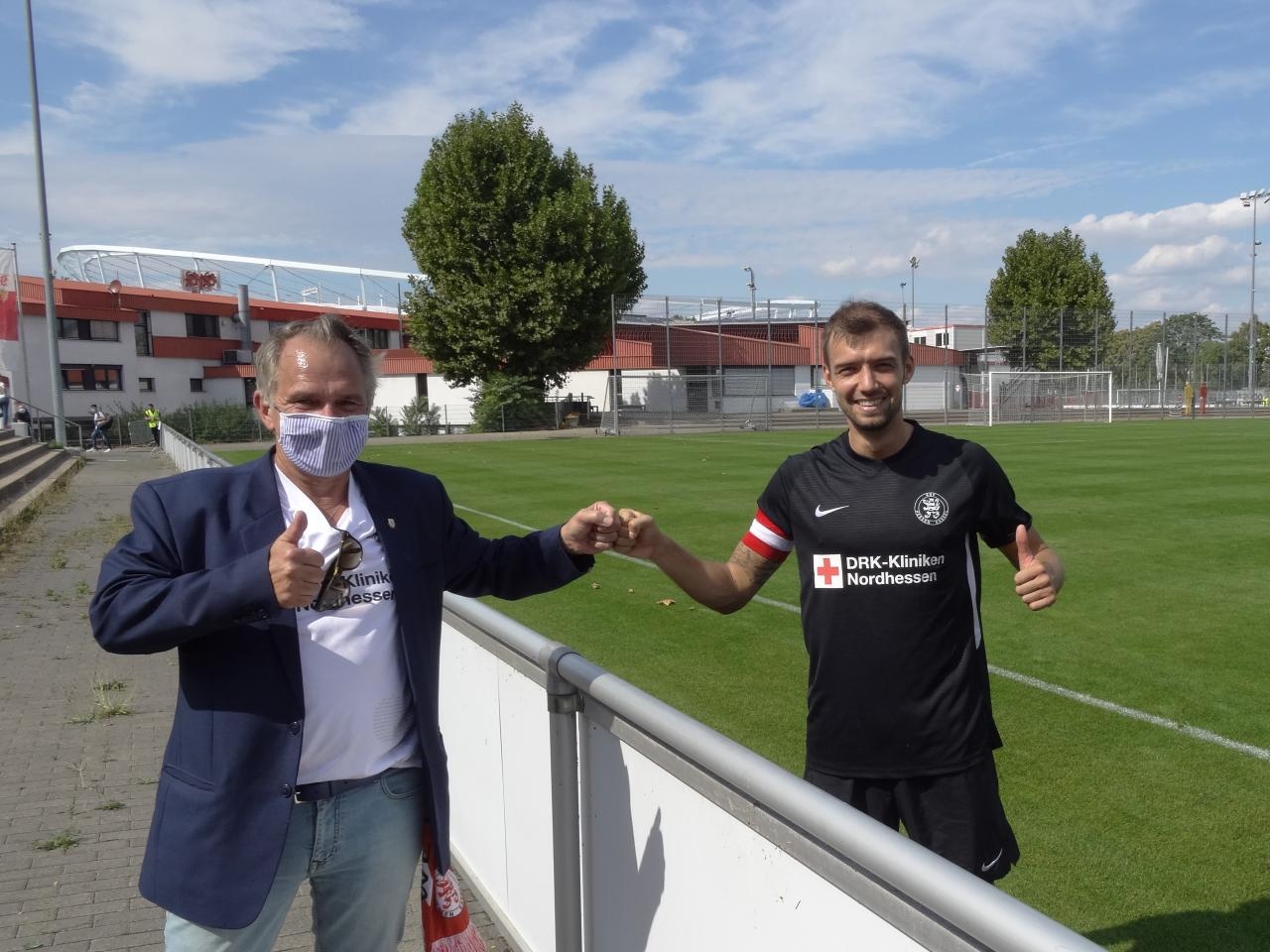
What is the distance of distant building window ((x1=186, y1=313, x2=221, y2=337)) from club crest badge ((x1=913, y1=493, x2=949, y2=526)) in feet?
210

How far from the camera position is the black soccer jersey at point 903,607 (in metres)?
2.51

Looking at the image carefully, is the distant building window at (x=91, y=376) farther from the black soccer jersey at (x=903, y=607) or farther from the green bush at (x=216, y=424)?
the black soccer jersey at (x=903, y=607)

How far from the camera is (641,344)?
1956 inches

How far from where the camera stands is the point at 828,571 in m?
2.60

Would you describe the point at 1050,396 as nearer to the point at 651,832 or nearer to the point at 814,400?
the point at 814,400

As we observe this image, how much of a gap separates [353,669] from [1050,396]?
49.6 m

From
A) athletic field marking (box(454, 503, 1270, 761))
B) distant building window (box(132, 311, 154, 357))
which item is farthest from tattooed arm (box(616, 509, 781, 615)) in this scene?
distant building window (box(132, 311, 154, 357))

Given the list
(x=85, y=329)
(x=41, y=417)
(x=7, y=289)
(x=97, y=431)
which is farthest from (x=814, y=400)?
(x=85, y=329)

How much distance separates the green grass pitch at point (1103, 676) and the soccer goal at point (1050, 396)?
32.2 m

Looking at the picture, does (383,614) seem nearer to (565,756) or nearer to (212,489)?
(212,489)

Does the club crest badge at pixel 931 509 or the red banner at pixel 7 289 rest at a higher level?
the red banner at pixel 7 289

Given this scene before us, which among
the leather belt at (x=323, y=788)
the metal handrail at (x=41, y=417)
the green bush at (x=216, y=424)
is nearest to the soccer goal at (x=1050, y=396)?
the green bush at (x=216, y=424)

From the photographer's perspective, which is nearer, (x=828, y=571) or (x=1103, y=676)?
(x=828, y=571)

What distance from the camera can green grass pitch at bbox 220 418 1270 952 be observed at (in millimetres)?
3645
